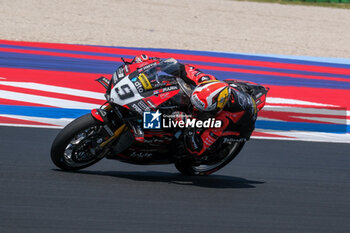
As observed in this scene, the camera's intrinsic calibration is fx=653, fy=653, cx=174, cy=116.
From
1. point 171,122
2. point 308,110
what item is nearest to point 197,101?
point 171,122

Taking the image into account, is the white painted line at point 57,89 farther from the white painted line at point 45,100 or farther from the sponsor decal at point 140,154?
→ the sponsor decal at point 140,154

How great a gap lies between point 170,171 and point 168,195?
3.19 feet

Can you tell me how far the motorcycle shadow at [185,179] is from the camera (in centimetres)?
647

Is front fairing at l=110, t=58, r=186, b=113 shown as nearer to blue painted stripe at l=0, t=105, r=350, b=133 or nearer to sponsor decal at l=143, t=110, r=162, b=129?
sponsor decal at l=143, t=110, r=162, b=129

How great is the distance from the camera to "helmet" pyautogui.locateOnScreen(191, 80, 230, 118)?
578cm

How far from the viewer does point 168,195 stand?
19.6 ft

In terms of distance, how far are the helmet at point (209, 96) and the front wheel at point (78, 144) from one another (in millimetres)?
928

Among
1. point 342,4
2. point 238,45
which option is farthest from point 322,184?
point 342,4

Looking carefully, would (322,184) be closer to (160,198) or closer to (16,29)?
(160,198)

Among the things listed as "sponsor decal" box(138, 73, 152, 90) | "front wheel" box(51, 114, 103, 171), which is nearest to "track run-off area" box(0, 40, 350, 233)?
"front wheel" box(51, 114, 103, 171)

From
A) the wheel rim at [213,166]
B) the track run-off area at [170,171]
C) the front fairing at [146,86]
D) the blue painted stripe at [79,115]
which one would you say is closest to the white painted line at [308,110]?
the track run-off area at [170,171]

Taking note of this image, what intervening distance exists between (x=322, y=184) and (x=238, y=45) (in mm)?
7341

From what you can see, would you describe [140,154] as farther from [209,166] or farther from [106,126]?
[209,166]

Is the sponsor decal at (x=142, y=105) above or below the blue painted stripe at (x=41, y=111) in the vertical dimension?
below
